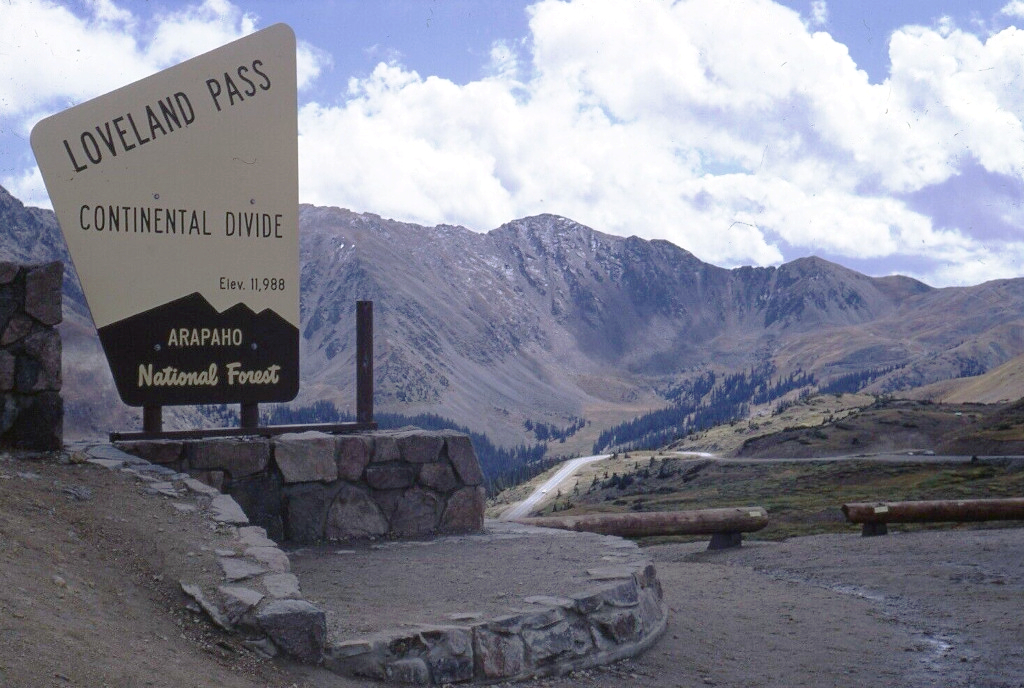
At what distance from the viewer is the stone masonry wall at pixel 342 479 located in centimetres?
953

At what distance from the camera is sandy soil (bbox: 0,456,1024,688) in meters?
5.08

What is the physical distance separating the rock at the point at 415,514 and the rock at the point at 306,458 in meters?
0.81

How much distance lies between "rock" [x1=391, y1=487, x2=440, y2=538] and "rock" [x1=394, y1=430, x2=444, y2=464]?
0.32 meters

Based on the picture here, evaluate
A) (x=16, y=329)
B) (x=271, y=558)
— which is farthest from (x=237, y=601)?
(x=16, y=329)

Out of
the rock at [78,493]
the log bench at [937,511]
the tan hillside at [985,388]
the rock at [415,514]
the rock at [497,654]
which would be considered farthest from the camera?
the tan hillside at [985,388]

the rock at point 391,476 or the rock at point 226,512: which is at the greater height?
the rock at point 391,476

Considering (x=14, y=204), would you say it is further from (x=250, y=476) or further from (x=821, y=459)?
(x=250, y=476)

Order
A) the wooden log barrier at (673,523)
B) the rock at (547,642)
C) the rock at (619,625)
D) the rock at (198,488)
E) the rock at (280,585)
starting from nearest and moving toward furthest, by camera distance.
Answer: the rock at (280,585) → the rock at (547,642) → the rock at (619,625) → the rock at (198,488) → the wooden log barrier at (673,523)

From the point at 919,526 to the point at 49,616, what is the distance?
1763 centimetres

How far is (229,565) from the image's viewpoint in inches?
262

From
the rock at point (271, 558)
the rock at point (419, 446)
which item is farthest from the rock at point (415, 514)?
the rock at point (271, 558)

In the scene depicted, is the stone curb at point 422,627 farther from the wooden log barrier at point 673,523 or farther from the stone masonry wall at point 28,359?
the wooden log barrier at point 673,523

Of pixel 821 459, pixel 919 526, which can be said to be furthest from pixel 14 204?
pixel 919 526

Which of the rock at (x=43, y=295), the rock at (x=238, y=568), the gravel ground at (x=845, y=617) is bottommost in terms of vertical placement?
the gravel ground at (x=845, y=617)
